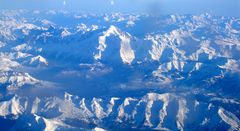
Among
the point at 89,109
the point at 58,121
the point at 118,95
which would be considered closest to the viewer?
the point at 58,121

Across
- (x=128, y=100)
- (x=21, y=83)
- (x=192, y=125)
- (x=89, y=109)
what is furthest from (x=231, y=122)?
(x=21, y=83)

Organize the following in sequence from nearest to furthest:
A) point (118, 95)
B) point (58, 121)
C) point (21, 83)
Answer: point (58, 121), point (118, 95), point (21, 83)

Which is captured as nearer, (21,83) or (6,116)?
(6,116)

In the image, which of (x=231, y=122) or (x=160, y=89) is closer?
(x=231, y=122)

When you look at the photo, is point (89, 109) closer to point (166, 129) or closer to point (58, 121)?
point (58, 121)

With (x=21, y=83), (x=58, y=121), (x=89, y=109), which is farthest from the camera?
(x=21, y=83)

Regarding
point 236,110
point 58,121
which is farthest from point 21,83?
point 236,110

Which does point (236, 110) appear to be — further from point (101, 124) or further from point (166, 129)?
point (101, 124)

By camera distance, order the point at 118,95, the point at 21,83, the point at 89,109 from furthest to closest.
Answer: the point at 21,83 → the point at 118,95 → the point at 89,109
